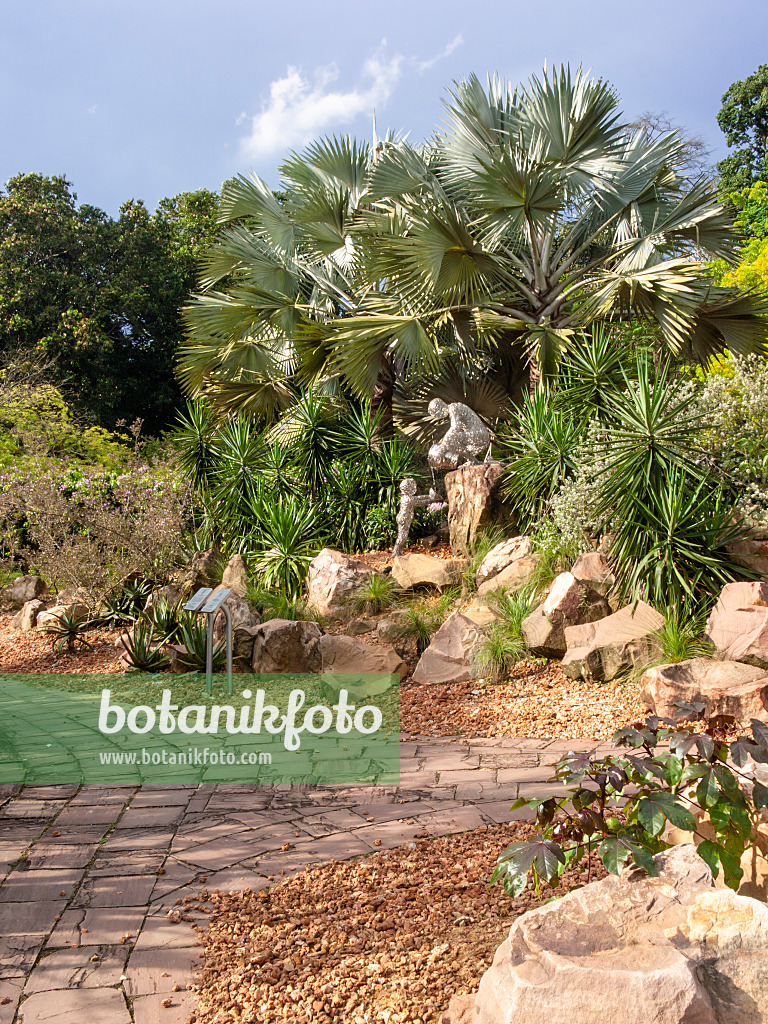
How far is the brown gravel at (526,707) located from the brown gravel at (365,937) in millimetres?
1966

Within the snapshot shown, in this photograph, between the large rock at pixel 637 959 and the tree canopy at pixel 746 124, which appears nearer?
the large rock at pixel 637 959

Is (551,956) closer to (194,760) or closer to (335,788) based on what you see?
(335,788)

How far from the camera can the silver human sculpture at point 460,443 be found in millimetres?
8859

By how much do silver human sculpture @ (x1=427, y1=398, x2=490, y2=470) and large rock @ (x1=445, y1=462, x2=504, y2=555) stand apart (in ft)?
0.87

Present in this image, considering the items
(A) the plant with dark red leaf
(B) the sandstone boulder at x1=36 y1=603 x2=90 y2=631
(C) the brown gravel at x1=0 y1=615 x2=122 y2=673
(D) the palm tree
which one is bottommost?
(C) the brown gravel at x1=0 y1=615 x2=122 y2=673

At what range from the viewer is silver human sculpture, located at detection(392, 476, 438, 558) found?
890 cm

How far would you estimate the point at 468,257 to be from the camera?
933cm

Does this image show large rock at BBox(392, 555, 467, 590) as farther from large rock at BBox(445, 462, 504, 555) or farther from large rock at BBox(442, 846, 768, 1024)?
large rock at BBox(442, 846, 768, 1024)

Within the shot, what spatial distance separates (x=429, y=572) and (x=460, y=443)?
163cm

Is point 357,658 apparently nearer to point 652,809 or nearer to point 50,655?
point 50,655

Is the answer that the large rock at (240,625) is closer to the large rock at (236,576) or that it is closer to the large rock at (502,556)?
the large rock at (236,576)

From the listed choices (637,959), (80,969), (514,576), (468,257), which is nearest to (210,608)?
(514,576)

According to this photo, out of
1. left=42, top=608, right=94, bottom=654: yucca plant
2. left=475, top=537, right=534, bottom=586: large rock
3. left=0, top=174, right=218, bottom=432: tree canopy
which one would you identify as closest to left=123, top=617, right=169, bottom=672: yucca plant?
left=42, top=608, right=94, bottom=654: yucca plant

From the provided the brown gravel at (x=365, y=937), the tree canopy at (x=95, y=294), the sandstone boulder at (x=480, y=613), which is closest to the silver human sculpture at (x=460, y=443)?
the sandstone boulder at (x=480, y=613)
